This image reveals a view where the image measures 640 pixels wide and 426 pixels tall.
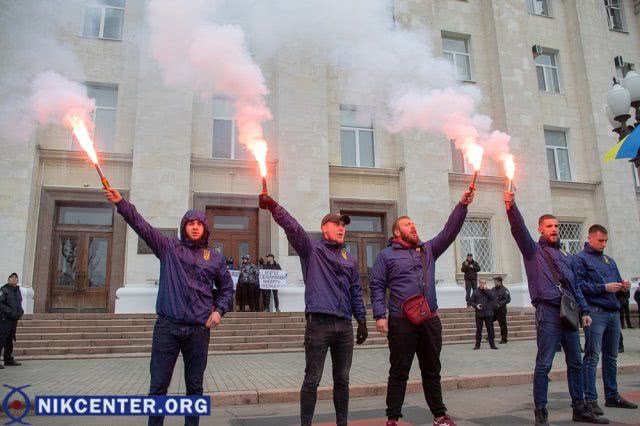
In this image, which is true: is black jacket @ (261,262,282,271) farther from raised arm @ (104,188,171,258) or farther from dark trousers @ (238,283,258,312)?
raised arm @ (104,188,171,258)

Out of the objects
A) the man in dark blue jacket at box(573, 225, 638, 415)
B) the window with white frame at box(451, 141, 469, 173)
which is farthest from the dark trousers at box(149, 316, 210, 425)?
the window with white frame at box(451, 141, 469, 173)

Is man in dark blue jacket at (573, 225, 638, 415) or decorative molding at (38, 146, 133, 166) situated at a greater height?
decorative molding at (38, 146, 133, 166)

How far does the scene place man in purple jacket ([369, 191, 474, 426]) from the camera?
478 cm

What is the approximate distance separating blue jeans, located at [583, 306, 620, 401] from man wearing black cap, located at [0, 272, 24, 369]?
1000cm

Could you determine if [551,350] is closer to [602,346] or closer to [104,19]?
[602,346]

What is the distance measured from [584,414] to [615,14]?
25107 mm

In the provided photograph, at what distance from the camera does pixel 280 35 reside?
16297mm

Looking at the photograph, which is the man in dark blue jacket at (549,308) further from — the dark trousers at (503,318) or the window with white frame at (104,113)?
the window with white frame at (104,113)

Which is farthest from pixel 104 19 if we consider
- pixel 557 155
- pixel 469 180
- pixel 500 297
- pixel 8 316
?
pixel 557 155

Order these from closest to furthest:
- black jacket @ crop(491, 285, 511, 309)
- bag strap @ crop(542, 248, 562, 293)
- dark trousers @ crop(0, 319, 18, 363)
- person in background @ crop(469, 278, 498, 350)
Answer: bag strap @ crop(542, 248, 562, 293), dark trousers @ crop(0, 319, 18, 363), person in background @ crop(469, 278, 498, 350), black jacket @ crop(491, 285, 511, 309)

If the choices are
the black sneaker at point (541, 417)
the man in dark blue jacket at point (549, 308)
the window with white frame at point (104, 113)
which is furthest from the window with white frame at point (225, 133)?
the black sneaker at point (541, 417)

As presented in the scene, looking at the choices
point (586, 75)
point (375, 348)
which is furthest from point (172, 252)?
point (586, 75)

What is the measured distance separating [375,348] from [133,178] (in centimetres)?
945

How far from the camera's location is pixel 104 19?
58.4 ft
